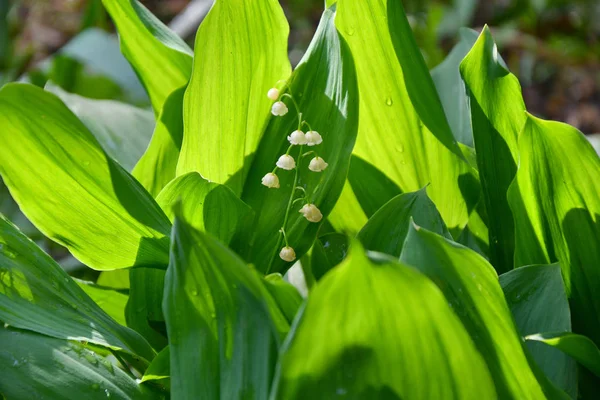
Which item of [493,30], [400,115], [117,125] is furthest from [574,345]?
[493,30]

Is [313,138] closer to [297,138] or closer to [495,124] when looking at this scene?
[297,138]

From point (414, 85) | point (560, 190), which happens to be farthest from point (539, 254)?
point (414, 85)

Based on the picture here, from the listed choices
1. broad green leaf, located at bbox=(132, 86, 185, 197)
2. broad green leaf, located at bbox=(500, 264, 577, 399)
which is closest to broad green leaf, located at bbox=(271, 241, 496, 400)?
broad green leaf, located at bbox=(500, 264, 577, 399)

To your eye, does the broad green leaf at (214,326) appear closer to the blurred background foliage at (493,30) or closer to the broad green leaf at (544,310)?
the broad green leaf at (544,310)

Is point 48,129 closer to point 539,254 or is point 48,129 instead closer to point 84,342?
point 84,342

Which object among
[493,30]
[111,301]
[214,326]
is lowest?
[493,30]

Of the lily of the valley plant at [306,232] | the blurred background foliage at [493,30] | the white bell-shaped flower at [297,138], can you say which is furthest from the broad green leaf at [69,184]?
the blurred background foliage at [493,30]
